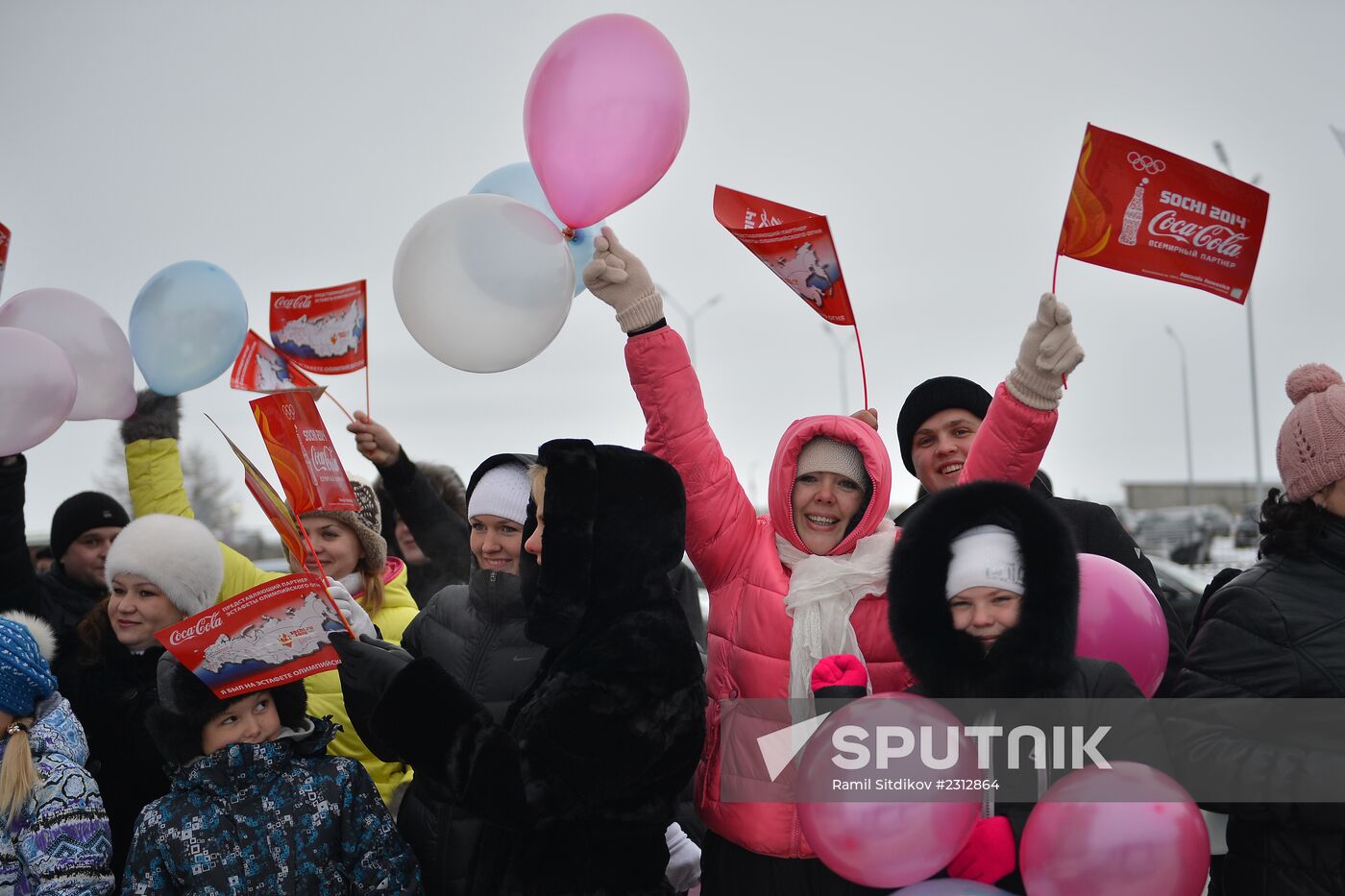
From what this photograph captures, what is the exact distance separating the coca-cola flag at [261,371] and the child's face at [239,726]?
1492 mm

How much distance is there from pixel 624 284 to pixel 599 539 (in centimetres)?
77

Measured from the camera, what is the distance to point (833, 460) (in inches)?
117

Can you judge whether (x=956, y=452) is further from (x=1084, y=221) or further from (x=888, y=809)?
(x=888, y=809)

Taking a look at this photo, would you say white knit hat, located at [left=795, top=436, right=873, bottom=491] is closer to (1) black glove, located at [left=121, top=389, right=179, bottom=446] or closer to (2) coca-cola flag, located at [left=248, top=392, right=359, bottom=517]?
(2) coca-cola flag, located at [left=248, top=392, right=359, bottom=517]

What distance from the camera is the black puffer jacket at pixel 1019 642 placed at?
7.56 ft

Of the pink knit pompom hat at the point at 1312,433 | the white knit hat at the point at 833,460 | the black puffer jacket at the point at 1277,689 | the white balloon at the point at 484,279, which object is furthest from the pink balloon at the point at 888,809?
the white balloon at the point at 484,279

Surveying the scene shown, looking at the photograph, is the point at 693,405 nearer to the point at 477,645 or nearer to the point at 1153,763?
the point at 477,645

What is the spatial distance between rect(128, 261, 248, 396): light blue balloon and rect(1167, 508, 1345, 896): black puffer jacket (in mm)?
3319

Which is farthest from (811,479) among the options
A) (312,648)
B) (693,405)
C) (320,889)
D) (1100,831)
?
(320,889)

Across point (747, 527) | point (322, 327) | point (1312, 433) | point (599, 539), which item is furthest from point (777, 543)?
point (322, 327)

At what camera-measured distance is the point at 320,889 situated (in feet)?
9.04

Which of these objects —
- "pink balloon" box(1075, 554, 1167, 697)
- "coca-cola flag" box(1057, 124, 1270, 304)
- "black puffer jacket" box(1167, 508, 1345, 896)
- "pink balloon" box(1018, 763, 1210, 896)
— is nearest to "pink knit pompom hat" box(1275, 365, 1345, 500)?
"black puffer jacket" box(1167, 508, 1345, 896)

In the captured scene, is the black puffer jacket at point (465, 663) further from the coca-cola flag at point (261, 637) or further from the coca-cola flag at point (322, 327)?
the coca-cola flag at point (322, 327)

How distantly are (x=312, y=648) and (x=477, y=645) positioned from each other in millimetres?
456
